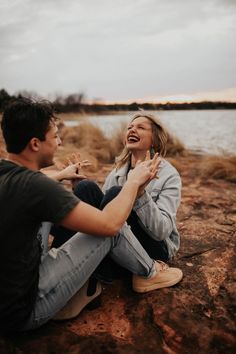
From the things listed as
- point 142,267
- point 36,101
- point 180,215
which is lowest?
point 180,215

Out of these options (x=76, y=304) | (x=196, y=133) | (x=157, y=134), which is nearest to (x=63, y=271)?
(x=76, y=304)

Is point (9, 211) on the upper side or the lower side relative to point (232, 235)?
upper

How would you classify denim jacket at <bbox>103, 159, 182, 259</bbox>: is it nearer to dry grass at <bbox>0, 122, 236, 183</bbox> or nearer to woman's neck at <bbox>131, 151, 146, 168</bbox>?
woman's neck at <bbox>131, 151, 146, 168</bbox>

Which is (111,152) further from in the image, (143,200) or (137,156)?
(143,200)

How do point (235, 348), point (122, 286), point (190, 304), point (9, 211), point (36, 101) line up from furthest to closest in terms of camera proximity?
point (122, 286) → point (190, 304) → point (235, 348) → point (36, 101) → point (9, 211)

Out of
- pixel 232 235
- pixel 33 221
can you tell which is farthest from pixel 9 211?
pixel 232 235

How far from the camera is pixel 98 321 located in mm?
2000

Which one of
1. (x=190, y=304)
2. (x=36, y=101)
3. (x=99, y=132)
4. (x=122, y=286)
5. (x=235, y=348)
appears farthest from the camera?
(x=99, y=132)

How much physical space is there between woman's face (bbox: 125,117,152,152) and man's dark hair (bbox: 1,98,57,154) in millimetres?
1334

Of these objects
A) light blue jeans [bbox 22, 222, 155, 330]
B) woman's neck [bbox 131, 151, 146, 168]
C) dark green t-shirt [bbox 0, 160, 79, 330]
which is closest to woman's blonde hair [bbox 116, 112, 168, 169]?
woman's neck [bbox 131, 151, 146, 168]

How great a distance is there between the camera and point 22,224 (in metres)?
1.50

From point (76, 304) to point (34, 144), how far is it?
3.35 ft

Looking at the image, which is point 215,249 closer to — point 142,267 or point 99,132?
point 142,267

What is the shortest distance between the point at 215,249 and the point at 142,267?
3.90 ft
